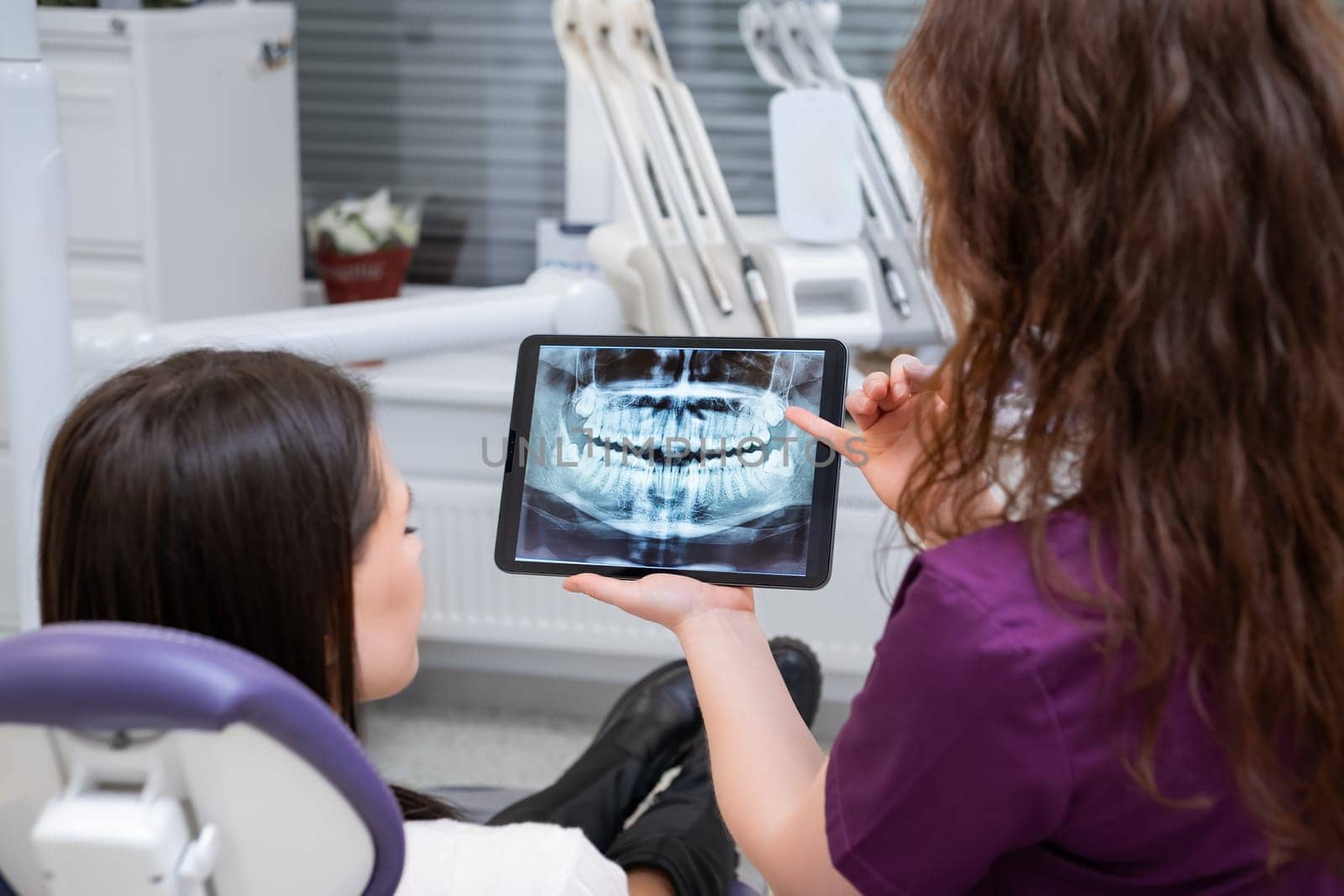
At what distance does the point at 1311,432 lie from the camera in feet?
2.38

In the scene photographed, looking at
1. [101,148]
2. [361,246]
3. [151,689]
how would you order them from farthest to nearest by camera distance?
[361,246] < [101,148] < [151,689]

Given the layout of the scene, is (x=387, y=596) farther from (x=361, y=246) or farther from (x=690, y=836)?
(x=361, y=246)

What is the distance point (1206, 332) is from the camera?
71 centimetres

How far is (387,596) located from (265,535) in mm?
141

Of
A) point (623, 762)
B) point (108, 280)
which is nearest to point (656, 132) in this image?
point (108, 280)

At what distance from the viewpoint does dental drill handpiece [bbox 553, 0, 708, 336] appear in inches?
74.1

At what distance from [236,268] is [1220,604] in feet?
5.91

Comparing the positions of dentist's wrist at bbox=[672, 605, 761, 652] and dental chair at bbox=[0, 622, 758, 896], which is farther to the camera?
dentist's wrist at bbox=[672, 605, 761, 652]

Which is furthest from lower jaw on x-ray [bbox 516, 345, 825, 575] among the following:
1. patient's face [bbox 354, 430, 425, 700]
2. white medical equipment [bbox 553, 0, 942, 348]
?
white medical equipment [bbox 553, 0, 942, 348]

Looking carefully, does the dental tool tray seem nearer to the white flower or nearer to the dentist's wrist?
the dentist's wrist

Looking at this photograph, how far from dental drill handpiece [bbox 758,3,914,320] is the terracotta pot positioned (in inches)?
27.7

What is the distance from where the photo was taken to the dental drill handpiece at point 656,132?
1.99 meters

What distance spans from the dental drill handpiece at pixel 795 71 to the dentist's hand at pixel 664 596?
3.30ft

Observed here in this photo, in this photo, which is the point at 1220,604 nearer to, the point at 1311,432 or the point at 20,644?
the point at 1311,432
